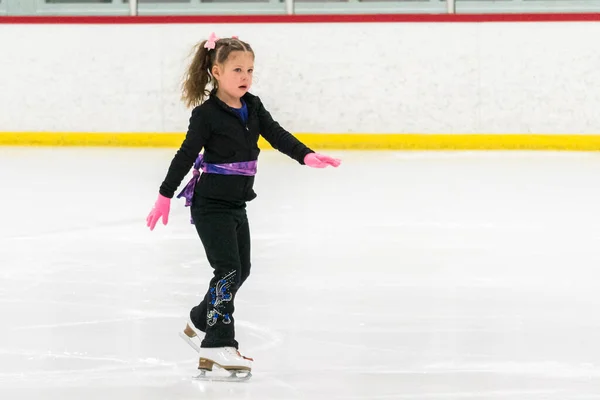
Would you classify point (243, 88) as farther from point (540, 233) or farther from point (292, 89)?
point (292, 89)

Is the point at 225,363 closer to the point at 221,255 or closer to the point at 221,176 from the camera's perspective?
the point at 221,255

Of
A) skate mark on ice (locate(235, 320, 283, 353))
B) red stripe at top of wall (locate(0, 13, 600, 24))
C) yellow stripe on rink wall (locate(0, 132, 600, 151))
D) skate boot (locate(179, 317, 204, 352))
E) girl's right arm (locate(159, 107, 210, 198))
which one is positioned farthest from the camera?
red stripe at top of wall (locate(0, 13, 600, 24))

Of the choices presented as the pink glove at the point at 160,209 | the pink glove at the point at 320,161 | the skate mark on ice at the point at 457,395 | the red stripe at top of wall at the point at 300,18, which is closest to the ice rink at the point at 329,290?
the skate mark on ice at the point at 457,395

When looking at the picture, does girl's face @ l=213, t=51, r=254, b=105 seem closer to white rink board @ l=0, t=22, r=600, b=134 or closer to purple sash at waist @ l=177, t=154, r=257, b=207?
purple sash at waist @ l=177, t=154, r=257, b=207

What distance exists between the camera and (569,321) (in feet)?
10.2

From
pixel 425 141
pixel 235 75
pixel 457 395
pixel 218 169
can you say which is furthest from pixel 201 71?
pixel 425 141

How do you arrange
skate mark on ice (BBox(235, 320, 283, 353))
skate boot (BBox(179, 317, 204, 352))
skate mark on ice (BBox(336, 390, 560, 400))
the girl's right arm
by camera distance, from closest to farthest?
skate mark on ice (BBox(336, 390, 560, 400)) → the girl's right arm → skate boot (BBox(179, 317, 204, 352)) → skate mark on ice (BBox(235, 320, 283, 353))

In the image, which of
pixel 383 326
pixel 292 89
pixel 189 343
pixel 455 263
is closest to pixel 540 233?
pixel 455 263

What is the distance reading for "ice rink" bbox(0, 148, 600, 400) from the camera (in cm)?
254

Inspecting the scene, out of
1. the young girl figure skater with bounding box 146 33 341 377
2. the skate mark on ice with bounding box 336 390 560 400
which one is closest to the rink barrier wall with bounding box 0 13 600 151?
the young girl figure skater with bounding box 146 33 341 377

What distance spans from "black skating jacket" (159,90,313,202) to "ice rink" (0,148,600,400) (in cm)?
41

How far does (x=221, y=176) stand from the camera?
255 cm

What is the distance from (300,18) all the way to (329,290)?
516 cm

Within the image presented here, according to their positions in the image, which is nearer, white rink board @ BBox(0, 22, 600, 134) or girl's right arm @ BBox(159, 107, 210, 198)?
girl's right arm @ BBox(159, 107, 210, 198)
